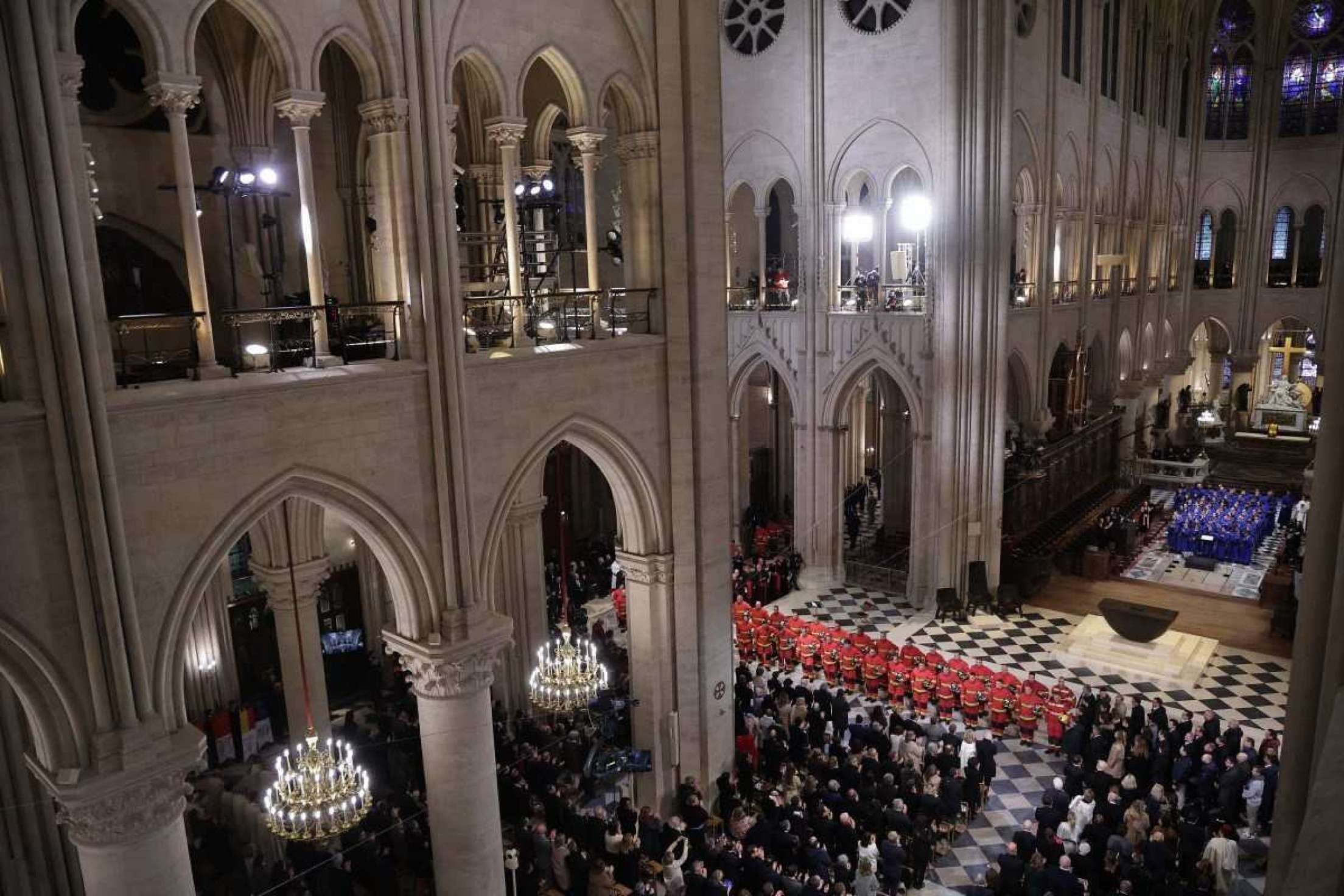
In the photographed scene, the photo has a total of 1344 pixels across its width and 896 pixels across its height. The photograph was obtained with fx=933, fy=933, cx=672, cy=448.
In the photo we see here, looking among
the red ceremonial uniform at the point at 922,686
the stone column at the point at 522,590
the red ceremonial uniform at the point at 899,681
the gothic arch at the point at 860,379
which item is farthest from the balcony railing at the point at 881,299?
the stone column at the point at 522,590

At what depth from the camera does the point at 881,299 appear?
23.7 metres

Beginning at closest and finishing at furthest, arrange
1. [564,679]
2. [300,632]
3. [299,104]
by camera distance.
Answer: [299,104] < [564,679] < [300,632]

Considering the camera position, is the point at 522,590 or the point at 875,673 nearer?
the point at 522,590

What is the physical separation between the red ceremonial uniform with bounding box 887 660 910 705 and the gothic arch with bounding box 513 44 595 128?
11146 mm

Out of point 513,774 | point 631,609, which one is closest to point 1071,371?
point 631,609

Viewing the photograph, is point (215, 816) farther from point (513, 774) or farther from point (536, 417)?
point (536, 417)

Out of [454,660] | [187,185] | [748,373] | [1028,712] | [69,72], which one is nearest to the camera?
[69,72]

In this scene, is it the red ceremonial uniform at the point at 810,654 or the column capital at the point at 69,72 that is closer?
the column capital at the point at 69,72

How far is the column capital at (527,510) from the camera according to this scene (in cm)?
1641

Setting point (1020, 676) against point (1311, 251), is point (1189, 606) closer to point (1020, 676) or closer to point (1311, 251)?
point (1020, 676)

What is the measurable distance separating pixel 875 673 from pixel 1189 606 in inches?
382

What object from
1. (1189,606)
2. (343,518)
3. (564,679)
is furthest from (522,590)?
(1189,606)

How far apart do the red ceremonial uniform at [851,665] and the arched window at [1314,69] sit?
3180 cm

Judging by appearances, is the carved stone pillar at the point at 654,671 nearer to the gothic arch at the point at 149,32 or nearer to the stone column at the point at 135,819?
the stone column at the point at 135,819
